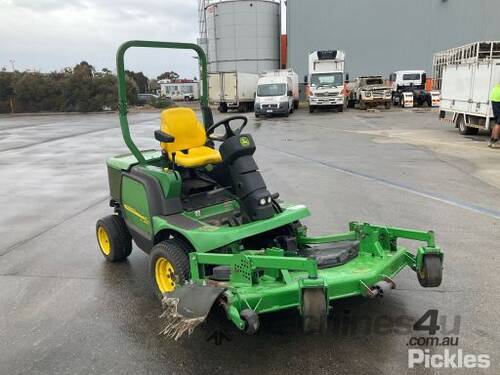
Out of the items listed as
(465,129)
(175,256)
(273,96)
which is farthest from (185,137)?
(273,96)

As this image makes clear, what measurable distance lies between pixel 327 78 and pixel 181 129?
26255 mm

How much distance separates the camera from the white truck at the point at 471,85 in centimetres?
1462

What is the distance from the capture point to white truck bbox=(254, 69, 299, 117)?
28.1 meters

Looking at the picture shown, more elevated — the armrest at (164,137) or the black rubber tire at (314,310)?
the armrest at (164,137)

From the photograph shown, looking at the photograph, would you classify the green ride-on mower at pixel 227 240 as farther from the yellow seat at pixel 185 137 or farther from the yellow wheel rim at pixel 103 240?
the yellow wheel rim at pixel 103 240

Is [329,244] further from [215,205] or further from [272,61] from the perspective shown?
[272,61]

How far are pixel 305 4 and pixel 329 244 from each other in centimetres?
4422

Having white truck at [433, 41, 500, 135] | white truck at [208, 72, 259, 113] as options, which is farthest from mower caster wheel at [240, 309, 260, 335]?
white truck at [208, 72, 259, 113]

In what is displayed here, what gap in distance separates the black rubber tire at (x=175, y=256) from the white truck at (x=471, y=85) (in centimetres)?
1356

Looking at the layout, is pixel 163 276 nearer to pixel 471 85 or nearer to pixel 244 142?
pixel 244 142

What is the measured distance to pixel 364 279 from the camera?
343cm

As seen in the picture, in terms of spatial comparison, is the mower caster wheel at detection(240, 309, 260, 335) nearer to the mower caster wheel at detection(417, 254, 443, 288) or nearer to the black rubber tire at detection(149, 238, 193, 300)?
the black rubber tire at detection(149, 238, 193, 300)

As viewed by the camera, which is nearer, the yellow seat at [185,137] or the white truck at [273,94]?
the yellow seat at [185,137]

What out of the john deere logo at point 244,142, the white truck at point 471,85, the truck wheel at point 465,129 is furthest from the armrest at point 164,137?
the truck wheel at point 465,129
